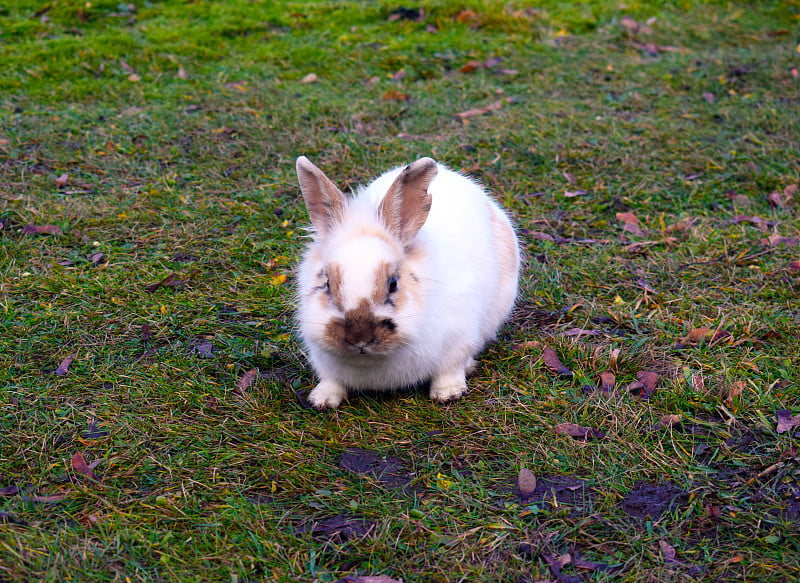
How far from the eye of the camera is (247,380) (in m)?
3.92

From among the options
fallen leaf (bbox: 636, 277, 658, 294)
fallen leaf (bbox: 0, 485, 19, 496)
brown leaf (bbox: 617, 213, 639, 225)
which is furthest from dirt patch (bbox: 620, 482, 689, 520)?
brown leaf (bbox: 617, 213, 639, 225)

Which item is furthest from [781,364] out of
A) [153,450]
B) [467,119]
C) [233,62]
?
[233,62]

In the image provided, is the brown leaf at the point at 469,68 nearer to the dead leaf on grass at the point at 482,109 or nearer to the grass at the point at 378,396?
the grass at the point at 378,396

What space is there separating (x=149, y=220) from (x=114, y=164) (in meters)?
1.08

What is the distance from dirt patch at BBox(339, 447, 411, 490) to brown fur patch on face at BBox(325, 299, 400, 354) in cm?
54

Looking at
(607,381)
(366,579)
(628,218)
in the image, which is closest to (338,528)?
(366,579)

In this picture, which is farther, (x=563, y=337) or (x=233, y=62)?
(x=233, y=62)

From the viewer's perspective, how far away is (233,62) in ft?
27.3

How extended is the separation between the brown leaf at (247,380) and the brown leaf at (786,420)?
254 centimetres

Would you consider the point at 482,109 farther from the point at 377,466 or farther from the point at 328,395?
the point at 377,466

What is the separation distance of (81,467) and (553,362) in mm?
2366

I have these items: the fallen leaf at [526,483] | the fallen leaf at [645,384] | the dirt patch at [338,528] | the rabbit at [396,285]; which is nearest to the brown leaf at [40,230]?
the rabbit at [396,285]

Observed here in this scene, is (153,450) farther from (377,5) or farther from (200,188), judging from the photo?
(377,5)

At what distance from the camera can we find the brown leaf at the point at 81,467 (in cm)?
323
